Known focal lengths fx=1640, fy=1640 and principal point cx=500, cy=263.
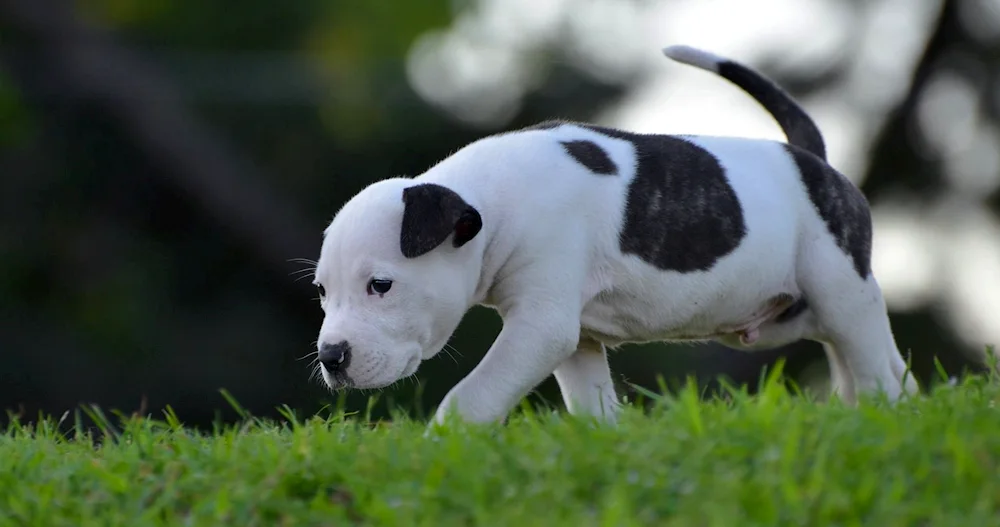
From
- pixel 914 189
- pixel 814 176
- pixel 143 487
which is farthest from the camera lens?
pixel 914 189

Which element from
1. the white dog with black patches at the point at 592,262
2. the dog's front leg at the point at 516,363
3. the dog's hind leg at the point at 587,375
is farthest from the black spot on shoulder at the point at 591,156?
the dog's hind leg at the point at 587,375

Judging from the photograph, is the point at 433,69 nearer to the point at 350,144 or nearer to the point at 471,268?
the point at 350,144

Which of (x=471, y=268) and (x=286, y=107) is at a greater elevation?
(x=471, y=268)

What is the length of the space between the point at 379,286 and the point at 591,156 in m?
1.16

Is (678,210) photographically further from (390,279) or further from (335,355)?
(335,355)

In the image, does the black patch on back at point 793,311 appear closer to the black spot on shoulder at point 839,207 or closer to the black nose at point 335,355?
the black spot on shoulder at point 839,207

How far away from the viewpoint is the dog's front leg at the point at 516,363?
246 inches

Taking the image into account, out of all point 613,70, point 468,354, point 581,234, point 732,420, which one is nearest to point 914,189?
point 613,70

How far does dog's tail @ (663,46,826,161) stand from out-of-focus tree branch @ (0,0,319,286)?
39.3 ft

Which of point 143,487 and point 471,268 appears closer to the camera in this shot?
point 143,487

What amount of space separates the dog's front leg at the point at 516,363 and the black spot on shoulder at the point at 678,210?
524mm

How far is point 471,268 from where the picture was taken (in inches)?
253

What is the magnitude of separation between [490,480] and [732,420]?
85 centimetres

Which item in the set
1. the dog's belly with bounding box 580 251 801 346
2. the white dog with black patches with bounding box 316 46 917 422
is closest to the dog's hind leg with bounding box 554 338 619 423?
the white dog with black patches with bounding box 316 46 917 422
